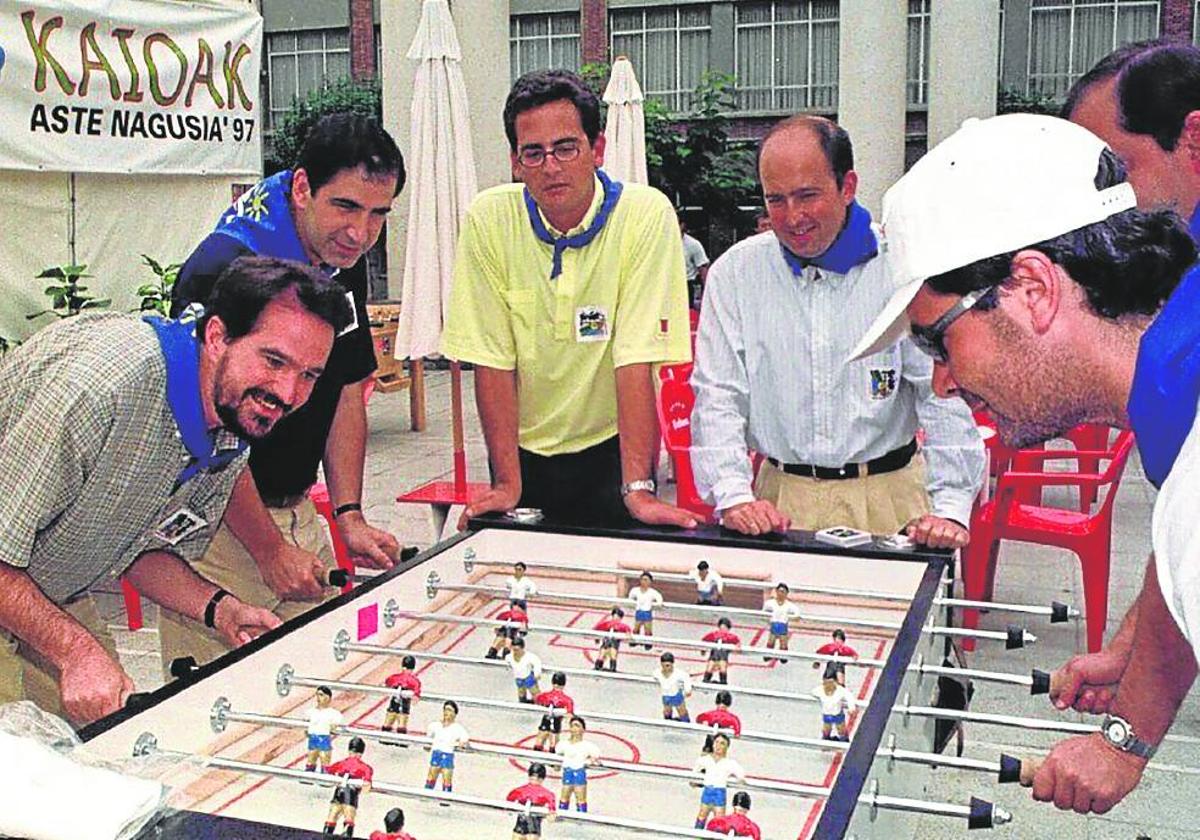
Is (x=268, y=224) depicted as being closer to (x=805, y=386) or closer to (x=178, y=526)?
(x=178, y=526)

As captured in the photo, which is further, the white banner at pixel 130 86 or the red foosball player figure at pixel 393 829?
the white banner at pixel 130 86

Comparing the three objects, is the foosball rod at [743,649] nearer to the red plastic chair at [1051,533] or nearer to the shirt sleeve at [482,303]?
the shirt sleeve at [482,303]

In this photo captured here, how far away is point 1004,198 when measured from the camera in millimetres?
1576

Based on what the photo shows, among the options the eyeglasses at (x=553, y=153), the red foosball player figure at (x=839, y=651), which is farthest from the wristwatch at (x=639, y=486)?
the red foosball player figure at (x=839, y=651)

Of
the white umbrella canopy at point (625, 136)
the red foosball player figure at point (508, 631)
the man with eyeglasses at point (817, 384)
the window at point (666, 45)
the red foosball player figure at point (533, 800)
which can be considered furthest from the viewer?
the window at point (666, 45)

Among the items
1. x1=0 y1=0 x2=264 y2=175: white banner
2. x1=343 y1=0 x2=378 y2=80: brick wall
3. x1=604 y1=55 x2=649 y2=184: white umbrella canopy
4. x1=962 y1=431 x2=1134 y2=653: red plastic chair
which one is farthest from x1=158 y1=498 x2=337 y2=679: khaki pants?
x1=343 y1=0 x2=378 y2=80: brick wall

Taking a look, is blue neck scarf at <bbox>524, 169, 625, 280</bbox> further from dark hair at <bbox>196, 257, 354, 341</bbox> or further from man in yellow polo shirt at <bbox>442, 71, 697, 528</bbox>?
dark hair at <bbox>196, 257, 354, 341</bbox>

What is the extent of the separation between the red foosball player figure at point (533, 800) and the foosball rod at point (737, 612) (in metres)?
0.71

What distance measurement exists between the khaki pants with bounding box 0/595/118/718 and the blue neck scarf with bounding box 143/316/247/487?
427mm

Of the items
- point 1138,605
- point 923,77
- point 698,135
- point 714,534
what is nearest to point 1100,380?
point 1138,605

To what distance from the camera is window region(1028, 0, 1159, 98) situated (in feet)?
62.0

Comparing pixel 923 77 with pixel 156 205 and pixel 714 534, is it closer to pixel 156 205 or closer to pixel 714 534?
pixel 156 205

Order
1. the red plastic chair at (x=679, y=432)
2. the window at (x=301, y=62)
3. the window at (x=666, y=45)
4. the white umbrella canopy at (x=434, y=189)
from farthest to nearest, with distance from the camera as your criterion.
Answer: the window at (x=301, y=62) → the window at (x=666, y=45) → the white umbrella canopy at (x=434, y=189) → the red plastic chair at (x=679, y=432)

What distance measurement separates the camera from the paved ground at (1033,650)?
3328mm
